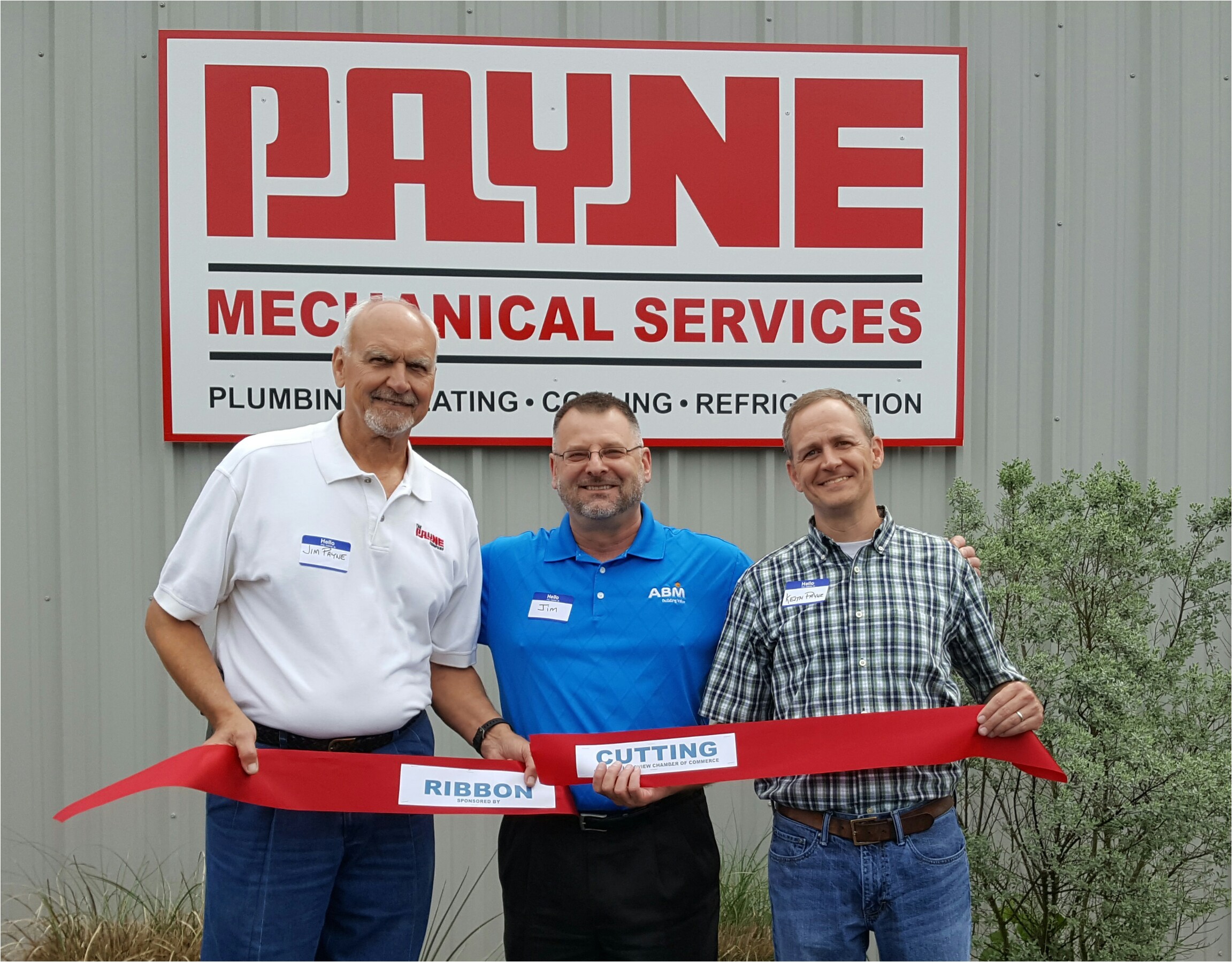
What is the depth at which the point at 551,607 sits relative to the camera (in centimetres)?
265

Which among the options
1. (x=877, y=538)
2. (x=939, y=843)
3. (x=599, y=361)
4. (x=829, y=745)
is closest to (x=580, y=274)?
(x=599, y=361)

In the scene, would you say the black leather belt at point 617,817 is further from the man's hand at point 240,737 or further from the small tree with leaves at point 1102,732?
the small tree with leaves at point 1102,732

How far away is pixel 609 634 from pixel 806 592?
582mm

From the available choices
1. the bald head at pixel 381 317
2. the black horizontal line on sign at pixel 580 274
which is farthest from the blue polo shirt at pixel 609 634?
the black horizontal line on sign at pixel 580 274

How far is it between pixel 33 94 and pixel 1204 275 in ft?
19.5

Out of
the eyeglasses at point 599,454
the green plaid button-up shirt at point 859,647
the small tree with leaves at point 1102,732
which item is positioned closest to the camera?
the green plaid button-up shirt at point 859,647

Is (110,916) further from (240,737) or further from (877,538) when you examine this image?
(877,538)

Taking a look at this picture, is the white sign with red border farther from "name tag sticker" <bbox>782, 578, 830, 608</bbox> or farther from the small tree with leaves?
"name tag sticker" <bbox>782, 578, 830, 608</bbox>

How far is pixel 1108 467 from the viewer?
4.61 metres

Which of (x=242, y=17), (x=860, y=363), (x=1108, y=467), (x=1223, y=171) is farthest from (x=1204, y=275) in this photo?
(x=242, y=17)

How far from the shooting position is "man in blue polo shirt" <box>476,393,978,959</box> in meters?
2.51

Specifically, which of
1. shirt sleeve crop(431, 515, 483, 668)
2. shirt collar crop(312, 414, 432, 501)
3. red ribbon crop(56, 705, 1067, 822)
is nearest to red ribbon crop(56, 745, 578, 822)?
red ribbon crop(56, 705, 1067, 822)

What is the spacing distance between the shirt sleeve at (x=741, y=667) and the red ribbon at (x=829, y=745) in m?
0.07

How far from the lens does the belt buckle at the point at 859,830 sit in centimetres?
230
